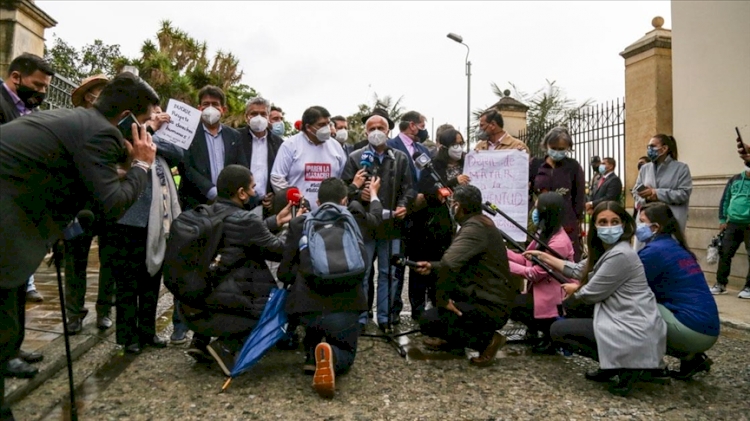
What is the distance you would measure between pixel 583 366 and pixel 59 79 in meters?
7.34

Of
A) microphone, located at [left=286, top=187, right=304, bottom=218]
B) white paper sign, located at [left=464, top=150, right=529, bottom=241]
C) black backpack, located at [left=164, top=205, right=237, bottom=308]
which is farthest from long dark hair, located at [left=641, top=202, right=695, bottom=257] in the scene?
black backpack, located at [left=164, top=205, right=237, bottom=308]

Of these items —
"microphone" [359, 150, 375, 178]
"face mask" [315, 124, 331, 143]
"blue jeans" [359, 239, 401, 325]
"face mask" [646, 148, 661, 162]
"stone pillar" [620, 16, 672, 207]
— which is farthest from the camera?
"stone pillar" [620, 16, 672, 207]

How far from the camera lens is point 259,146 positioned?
5.27 metres

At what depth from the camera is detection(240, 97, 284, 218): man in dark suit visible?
5.14 m

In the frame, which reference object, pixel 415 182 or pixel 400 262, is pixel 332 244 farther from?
pixel 415 182

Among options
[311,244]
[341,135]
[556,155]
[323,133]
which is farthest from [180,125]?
[556,155]

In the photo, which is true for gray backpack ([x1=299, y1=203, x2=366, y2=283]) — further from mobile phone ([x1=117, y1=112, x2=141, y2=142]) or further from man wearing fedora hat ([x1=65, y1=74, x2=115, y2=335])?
man wearing fedora hat ([x1=65, y1=74, x2=115, y2=335])

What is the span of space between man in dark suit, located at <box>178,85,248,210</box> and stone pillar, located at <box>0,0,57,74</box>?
390cm

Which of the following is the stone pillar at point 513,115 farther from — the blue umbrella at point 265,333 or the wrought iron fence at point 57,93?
the blue umbrella at point 265,333

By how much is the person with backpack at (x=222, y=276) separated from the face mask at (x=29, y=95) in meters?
1.53

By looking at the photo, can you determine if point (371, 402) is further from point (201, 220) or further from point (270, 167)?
point (270, 167)

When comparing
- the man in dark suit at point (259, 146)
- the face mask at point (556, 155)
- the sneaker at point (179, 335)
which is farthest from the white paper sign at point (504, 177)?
the sneaker at point (179, 335)

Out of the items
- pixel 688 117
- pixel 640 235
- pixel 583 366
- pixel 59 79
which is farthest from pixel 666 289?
pixel 59 79

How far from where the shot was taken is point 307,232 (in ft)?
12.7
